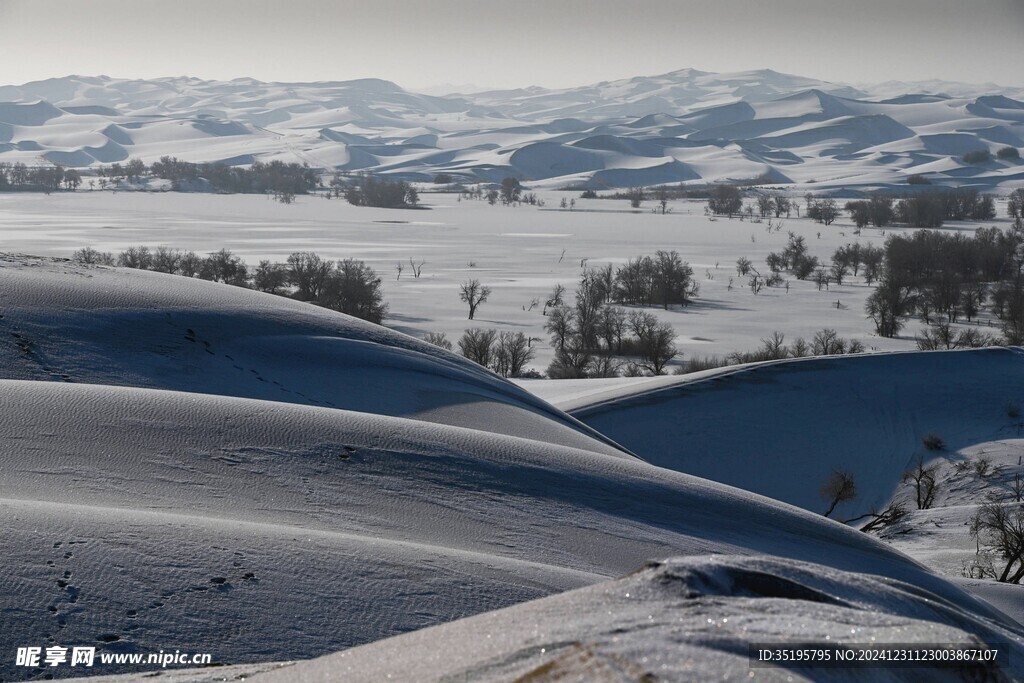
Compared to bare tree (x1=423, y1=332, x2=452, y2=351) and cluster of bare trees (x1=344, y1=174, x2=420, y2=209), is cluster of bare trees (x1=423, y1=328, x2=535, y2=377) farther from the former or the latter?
cluster of bare trees (x1=344, y1=174, x2=420, y2=209)

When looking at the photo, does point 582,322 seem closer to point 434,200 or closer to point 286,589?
point 286,589

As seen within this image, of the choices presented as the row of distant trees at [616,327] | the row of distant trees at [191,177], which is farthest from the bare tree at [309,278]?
the row of distant trees at [191,177]

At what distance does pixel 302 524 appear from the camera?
Result: 6.09m

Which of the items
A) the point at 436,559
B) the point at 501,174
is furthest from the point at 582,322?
the point at 501,174

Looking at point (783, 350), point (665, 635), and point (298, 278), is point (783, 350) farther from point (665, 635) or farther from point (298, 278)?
point (665, 635)

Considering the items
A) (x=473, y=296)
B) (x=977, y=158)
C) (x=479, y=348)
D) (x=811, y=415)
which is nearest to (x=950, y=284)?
(x=473, y=296)

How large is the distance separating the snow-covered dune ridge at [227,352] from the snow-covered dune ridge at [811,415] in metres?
11.0

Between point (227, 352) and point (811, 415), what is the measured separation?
20.7m

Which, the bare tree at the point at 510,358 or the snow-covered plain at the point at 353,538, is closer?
the snow-covered plain at the point at 353,538

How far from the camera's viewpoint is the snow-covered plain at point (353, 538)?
2240 millimetres

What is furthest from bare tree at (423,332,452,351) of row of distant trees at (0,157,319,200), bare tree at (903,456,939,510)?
row of distant trees at (0,157,319,200)

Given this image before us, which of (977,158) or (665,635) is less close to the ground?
(977,158)

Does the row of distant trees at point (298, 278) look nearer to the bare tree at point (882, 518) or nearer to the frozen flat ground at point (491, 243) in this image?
the frozen flat ground at point (491, 243)

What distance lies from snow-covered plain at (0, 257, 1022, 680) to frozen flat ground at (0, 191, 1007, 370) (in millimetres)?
32756
